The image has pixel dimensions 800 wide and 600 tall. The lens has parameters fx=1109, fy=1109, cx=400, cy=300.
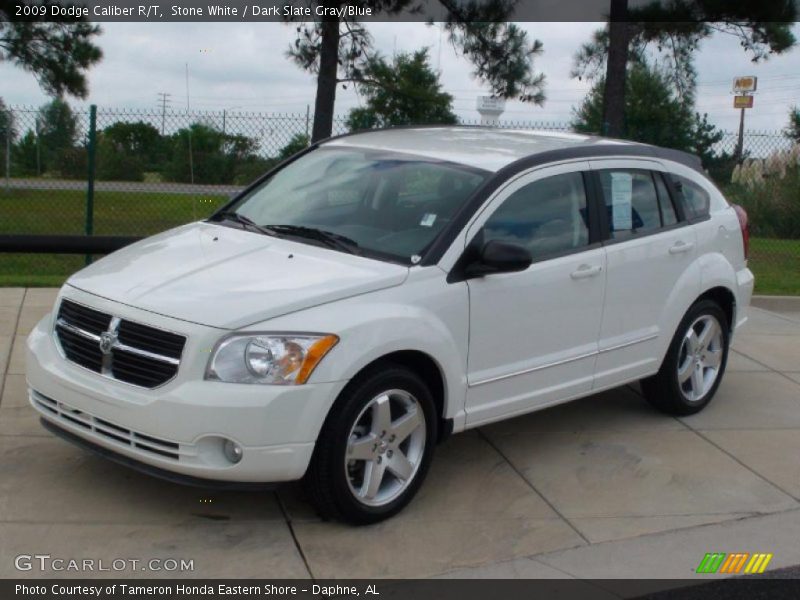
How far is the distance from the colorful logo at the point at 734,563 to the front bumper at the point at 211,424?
191cm

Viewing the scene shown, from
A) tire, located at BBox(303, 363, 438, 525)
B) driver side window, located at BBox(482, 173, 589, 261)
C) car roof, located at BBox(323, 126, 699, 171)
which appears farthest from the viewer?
car roof, located at BBox(323, 126, 699, 171)

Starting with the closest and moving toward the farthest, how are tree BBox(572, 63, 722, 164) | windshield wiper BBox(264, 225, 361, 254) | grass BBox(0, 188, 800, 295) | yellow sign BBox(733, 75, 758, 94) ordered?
→ windshield wiper BBox(264, 225, 361, 254)
grass BBox(0, 188, 800, 295)
tree BBox(572, 63, 722, 164)
yellow sign BBox(733, 75, 758, 94)

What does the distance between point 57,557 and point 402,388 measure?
5.68 ft

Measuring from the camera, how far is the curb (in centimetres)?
1145

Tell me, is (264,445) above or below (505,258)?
below

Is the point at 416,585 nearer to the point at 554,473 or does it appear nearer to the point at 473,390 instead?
the point at 473,390

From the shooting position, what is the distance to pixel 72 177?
12703mm

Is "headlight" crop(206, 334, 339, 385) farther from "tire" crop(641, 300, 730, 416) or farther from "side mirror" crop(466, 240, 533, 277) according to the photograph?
"tire" crop(641, 300, 730, 416)

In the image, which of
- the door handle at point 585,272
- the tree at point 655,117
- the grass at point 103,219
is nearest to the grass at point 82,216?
the grass at point 103,219

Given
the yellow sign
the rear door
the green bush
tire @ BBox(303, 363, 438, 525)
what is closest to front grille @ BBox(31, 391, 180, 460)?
tire @ BBox(303, 363, 438, 525)

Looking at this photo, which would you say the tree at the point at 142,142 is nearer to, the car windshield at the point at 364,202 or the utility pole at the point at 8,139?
the utility pole at the point at 8,139

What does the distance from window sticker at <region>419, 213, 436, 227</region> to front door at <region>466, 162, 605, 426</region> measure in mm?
224

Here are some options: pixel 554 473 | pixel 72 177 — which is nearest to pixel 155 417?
pixel 554 473

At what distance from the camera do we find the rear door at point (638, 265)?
6.53 m
